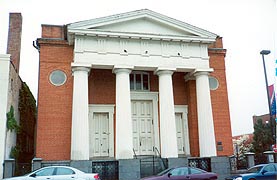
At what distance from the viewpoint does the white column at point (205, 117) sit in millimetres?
21062

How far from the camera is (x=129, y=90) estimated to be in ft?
66.9

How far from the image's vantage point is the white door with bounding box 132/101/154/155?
888 inches

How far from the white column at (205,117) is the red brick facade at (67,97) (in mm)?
1696

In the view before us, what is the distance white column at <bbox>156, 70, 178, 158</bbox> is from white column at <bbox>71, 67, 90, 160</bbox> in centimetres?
500

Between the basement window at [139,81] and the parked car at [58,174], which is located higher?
the basement window at [139,81]

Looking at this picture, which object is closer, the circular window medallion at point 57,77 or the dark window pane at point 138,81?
the circular window medallion at point 57,77

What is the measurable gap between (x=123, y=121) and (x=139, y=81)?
5215 millimetres

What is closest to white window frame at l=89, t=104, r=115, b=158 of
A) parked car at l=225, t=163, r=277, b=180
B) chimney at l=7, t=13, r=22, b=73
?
chimney at l=7, t=13, r=22, b=73

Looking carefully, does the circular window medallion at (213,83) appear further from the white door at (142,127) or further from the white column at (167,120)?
the white door at (142,127)

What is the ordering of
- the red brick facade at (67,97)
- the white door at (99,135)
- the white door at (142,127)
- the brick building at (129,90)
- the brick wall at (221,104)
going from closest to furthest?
the brick building at (129,90) → the red brick facade at (67,97) → the white door at (99,135) → the white door at (142,127) → the brick wall at (221,104)

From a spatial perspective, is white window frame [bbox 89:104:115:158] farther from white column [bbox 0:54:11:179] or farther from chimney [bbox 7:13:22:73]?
chimney [bbox 7:13:22:73]

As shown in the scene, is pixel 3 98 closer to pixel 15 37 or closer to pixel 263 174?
pixel 15 37

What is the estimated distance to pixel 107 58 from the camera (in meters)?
20.6

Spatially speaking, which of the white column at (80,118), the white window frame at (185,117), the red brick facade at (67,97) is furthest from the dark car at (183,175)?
A: the white window frame at (185,117)
